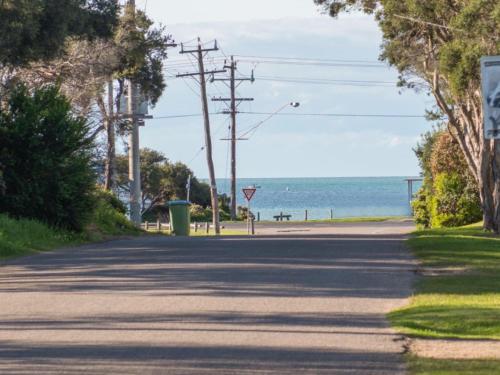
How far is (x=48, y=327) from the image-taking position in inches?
498

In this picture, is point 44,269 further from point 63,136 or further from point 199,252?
point 63,136

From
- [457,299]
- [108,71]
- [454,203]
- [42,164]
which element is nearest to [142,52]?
[108,71]

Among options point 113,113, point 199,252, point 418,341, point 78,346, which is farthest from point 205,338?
point 113,113

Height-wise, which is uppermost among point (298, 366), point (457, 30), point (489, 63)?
point (457, 30)

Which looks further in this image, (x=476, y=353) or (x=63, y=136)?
(x=63, y=136)

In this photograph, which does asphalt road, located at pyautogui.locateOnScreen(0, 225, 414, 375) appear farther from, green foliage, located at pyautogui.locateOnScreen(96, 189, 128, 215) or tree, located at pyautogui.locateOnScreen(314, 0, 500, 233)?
green foliage, located at pyautogui.locateOnScreen(96, 189, 128, 215)

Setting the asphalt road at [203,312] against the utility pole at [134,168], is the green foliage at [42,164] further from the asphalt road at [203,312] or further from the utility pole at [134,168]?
the utility pole at [134,168]

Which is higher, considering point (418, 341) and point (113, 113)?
Answer: point (113, 113)

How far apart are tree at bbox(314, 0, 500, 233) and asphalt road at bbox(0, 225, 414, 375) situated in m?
9.71

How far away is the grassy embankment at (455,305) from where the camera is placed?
10.4 metres

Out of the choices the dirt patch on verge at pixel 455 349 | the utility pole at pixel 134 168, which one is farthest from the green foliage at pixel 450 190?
the dirt patch on verge at pixel 455 349

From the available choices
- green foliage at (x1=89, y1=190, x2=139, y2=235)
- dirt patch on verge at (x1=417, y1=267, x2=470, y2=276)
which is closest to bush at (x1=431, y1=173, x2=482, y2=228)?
green foliage at (x1=89, y1=190, x2=139, y2=235)

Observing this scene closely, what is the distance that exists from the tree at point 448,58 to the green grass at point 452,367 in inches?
790

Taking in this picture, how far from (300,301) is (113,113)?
28.5 m
